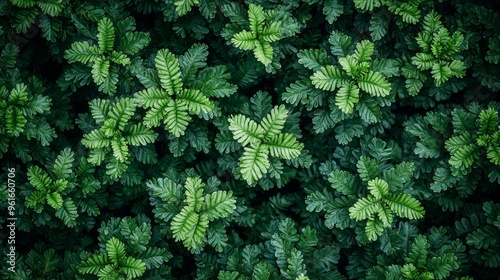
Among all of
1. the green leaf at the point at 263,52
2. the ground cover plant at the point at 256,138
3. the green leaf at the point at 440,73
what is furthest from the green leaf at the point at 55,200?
the green leaf at the point at 440,73

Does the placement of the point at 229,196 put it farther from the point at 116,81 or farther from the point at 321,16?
the point at 321,16

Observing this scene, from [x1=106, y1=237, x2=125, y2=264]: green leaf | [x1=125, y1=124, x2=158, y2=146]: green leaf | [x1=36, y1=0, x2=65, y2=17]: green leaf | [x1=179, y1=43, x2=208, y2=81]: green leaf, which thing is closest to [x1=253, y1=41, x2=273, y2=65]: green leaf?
[x1=179, y1=43, x2=208, y2=81]: green leaf

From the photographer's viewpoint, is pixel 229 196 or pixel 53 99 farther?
pixel 53 99

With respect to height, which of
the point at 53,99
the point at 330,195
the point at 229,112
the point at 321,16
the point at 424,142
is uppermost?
the point at 321,16

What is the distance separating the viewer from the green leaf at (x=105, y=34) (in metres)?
2.62

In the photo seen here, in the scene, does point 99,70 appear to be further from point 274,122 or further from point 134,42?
point 274,122

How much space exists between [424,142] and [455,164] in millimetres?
200

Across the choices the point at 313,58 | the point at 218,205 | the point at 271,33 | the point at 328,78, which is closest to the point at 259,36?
the point at 271,33

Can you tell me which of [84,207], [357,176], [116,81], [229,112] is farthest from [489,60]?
[84,207]

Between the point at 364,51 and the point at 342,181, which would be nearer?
the point at 364,51

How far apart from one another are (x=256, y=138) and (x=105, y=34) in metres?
0.91

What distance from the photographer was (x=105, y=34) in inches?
104

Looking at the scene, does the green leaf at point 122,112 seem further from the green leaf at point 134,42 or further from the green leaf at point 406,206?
the green leaf at point 406,206

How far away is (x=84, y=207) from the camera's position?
2.85 meters
